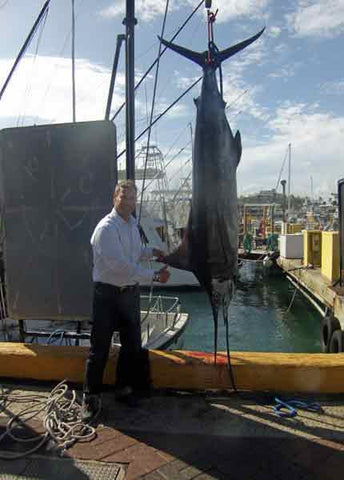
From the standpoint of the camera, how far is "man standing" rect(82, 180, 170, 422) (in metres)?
2.99

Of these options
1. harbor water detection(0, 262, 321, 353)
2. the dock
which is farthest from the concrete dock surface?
the dock

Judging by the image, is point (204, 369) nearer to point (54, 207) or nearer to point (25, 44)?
point (54, 207)

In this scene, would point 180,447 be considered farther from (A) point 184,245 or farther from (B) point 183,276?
(B) point 183,276

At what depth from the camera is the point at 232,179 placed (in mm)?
2756

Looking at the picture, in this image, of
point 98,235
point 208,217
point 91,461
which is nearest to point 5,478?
point 91,461

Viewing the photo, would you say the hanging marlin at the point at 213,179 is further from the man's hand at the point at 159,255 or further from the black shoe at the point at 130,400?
the black shoe at the point at 130,400

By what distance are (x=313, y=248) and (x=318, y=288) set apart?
3595mm

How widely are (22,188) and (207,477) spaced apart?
2.82m

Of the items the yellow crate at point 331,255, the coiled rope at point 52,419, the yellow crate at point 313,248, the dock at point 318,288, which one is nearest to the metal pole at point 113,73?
the coiled rope at point 52,419

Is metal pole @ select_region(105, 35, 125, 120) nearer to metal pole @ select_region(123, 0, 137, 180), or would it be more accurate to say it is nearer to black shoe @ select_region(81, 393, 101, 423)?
metal pole @ select_region(123, 0, 137, 180)

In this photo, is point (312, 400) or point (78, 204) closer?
point (312, 400)

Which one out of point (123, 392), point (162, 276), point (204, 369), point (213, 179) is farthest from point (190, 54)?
point (123, 392)

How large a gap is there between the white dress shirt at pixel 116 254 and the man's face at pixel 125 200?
5 centimetres

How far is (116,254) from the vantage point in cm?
296
